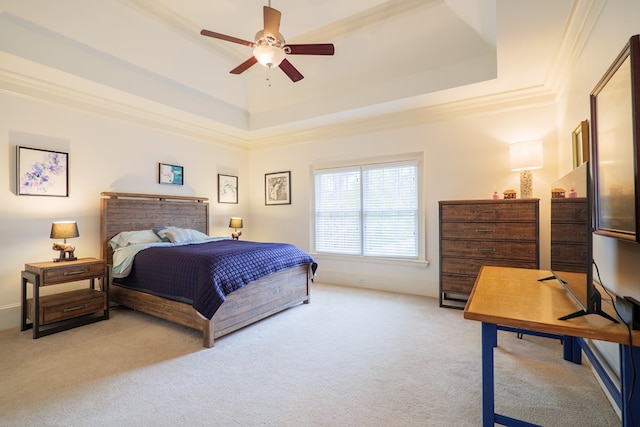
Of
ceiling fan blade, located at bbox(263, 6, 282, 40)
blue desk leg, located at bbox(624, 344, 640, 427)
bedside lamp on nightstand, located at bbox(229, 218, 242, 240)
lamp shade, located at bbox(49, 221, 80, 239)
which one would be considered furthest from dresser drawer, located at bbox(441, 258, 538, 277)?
lamp shade, located at bbox(49, 221, 80, 239)

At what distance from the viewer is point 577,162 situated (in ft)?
8.55

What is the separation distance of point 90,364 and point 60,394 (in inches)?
16.2

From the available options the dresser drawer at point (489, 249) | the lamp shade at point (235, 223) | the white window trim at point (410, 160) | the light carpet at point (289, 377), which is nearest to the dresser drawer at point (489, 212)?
the dresser drawer at point (489, 249)

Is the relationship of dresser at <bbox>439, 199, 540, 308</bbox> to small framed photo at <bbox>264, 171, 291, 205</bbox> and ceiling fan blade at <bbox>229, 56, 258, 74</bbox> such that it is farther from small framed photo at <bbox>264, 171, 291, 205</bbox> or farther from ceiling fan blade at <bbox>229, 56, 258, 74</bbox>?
small framed photo at <bbox>264, 171, 291, 205</bbox>

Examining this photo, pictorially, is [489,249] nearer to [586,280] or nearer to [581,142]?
[581,142]

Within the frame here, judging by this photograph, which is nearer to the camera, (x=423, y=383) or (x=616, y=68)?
(x=616, y=68)

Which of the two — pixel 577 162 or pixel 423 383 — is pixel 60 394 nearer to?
pixel 423 383

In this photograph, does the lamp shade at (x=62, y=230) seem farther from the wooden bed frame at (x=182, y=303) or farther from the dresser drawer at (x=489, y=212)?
the dresser drawer at (x=489, y=212)

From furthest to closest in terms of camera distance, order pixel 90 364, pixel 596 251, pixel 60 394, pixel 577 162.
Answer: pixel 577 162 → pixel 90 364 → pixel 596 251 → pixel 60 394

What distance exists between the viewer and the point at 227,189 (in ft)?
18.2

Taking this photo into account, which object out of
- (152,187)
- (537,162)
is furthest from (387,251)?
(152,187)

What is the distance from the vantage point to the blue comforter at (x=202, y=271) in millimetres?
2635

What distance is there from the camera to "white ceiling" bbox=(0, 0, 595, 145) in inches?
107

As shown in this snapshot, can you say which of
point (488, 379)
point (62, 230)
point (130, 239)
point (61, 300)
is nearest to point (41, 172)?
point (62, 230)
